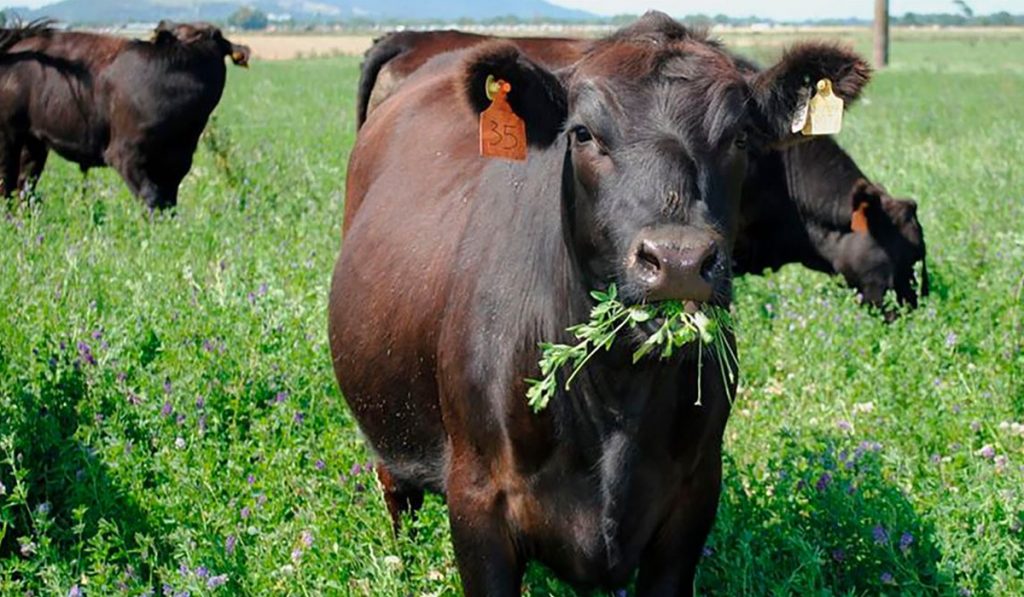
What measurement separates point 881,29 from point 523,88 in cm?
4568

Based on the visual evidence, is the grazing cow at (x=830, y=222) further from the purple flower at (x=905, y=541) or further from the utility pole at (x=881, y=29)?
the utility pole at (x=881, y=29)

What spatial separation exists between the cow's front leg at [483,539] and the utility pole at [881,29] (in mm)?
44376

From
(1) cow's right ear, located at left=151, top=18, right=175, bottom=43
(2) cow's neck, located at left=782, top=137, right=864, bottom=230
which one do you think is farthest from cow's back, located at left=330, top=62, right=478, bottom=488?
(1) cow's right ear, located at left=151, top=18, right=175, bottom=43

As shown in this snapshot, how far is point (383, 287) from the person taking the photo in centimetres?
488

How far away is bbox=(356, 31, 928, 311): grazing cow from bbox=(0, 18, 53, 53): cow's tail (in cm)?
603

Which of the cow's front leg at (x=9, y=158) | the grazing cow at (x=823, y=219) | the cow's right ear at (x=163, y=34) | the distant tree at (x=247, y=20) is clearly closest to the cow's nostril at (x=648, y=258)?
the grazing cow at (x=823, y=219)

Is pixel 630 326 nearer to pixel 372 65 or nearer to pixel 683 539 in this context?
pixel 683 539

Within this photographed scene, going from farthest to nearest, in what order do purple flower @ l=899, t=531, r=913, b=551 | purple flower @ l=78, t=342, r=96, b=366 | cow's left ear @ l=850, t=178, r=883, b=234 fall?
cow's left ear @ l=850, t=178, r=883, b=234 → purple flower @ l=78, t=342, r=96, b=366 → purple flower @ l=899, t=531, r=913, b=551

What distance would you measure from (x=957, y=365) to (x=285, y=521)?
3.41 meters

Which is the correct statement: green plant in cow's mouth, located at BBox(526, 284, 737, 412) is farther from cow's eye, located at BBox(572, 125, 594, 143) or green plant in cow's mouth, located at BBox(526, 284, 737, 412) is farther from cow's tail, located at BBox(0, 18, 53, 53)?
cow's tail, located at BBox(0, 18, 53, 53)

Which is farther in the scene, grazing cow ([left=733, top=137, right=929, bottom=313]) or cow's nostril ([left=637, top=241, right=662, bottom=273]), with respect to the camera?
grazing cow ([left=733, top=137, right=929, bottom=313])

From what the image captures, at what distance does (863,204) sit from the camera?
30.0 feet

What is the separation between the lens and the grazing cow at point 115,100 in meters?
12.5

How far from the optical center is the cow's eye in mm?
3586
